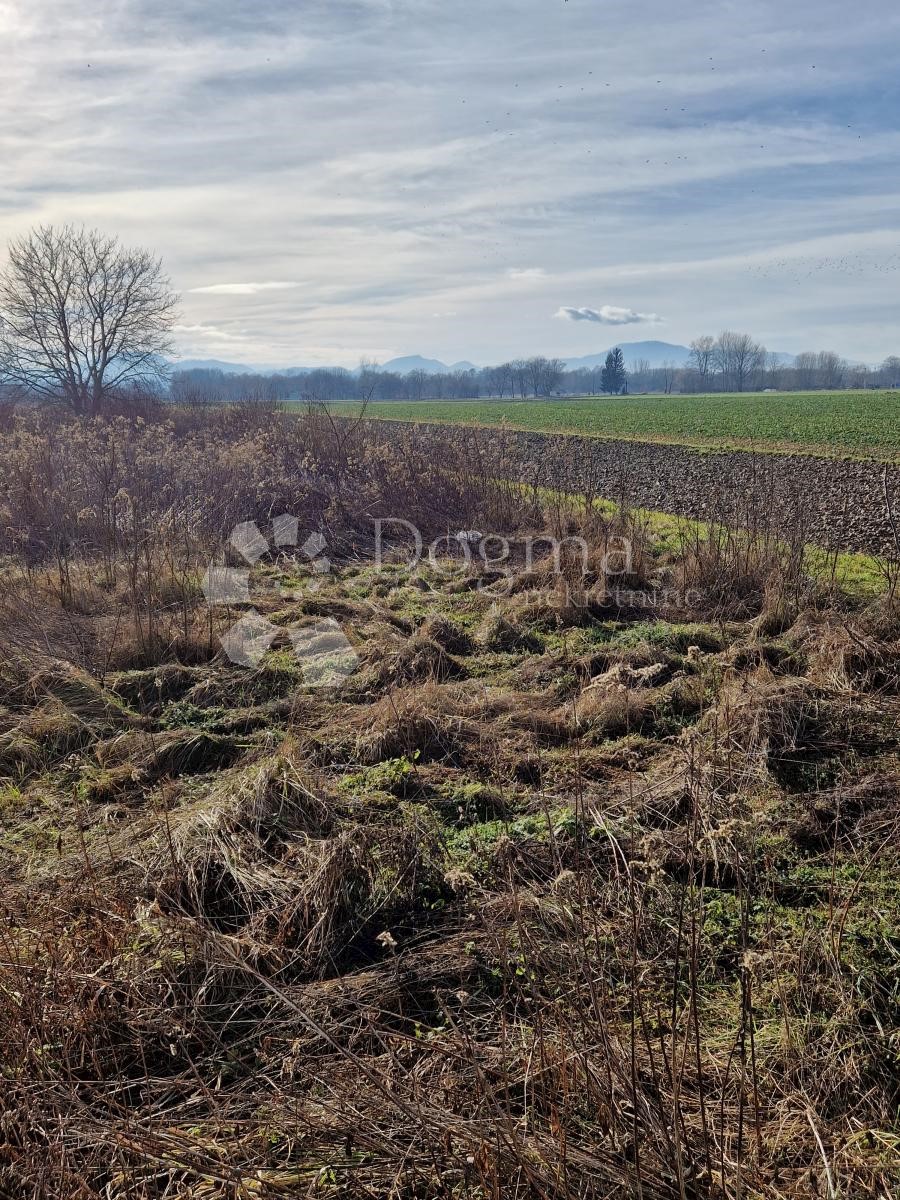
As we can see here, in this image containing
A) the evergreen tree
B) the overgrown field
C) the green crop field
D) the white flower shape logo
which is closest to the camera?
the overgrown field

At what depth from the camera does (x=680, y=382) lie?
376 feet

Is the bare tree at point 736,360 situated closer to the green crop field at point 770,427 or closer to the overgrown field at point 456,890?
the green crop field at point 770,427

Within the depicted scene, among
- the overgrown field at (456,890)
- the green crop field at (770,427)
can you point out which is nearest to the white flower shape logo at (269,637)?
the overgrown field at (456,890)

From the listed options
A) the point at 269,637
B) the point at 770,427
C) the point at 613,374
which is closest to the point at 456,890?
the point at 269,637

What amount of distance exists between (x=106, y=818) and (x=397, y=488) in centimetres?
918

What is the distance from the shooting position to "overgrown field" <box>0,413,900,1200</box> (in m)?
2.20

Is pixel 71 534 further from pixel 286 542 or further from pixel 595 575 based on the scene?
pixel 595 575

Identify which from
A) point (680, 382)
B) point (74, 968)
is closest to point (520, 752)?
point (74, 968)

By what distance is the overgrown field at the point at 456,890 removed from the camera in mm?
2203

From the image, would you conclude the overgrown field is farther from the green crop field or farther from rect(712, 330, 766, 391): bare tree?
rect(712, 330, 766, 391): bare tree

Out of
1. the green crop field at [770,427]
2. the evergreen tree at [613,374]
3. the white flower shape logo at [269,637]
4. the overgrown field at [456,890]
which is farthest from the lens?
the evergreen tree at [613,374]

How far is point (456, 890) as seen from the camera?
311 centimetres

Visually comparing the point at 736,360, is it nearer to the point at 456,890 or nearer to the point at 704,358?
the point at 704,358

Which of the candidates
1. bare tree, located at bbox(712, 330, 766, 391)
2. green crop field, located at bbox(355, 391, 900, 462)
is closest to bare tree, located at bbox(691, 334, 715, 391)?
bare tree, located at bbox(712, 330, 766, 391)
